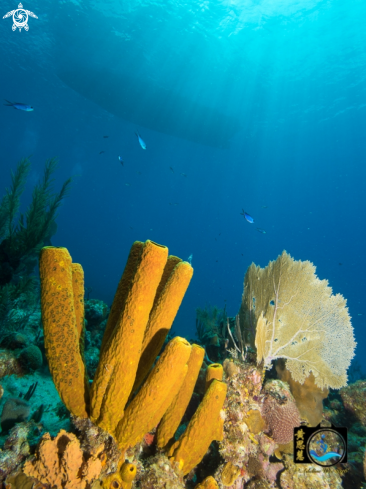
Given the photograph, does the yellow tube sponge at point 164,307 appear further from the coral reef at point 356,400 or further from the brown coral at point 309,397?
the coral reef at point 356,400

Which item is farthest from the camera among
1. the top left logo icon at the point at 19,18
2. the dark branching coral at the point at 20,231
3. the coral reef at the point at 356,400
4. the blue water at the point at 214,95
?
the top left logo icon at the point at 19,18

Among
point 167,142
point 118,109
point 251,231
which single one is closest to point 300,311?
point 118,109

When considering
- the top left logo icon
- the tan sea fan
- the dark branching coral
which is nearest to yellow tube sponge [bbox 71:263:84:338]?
the tan sea fan

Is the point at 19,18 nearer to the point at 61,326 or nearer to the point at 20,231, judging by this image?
the point at 20,231

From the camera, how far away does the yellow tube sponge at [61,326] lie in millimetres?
1807

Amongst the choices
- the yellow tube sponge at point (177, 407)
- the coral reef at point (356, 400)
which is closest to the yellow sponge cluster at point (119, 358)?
the yellow tube sponge at point (177, 407)

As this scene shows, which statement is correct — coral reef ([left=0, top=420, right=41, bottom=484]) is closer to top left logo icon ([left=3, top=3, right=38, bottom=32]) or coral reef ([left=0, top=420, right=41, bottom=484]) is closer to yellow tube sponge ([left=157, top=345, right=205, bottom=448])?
yellow tube sponge ([left=157, top=345, right=205, bottom=448])

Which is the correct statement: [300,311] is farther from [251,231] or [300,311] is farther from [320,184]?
[251,231]

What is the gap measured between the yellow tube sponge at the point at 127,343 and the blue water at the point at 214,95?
25.8 ft

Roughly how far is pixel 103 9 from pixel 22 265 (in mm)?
27265

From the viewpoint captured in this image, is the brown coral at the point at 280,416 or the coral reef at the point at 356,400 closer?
the brown coral at the point at 280,416

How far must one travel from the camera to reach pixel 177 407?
231 cm

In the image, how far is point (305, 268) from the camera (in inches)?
140

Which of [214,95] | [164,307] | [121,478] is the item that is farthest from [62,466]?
[214,95]
